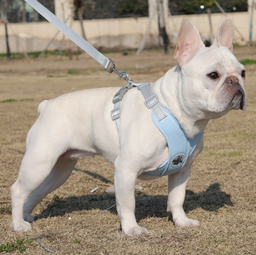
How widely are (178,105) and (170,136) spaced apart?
0.21 m

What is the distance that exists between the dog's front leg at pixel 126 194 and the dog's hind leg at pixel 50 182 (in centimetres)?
81

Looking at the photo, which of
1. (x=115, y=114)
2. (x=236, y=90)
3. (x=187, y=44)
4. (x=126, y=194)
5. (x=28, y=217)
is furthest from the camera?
(x=28, y=217)

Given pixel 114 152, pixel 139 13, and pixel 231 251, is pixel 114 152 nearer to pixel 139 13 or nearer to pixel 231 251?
pixel 231 251

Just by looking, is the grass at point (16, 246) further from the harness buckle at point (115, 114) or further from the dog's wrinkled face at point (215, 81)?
the dog's wrinkled face at point (215, 81)

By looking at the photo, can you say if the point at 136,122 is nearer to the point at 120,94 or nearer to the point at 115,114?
the point at 115,114

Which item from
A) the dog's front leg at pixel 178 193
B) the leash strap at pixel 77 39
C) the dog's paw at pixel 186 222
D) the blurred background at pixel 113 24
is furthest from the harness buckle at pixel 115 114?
the blurred background at pixel 113 24

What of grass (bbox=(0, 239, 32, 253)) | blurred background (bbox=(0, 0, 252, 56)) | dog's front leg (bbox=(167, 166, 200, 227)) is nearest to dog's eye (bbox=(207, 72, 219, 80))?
Answer: dog's front leg (bbox=(167, 166, 200, 227))

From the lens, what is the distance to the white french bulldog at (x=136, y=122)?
124 inches

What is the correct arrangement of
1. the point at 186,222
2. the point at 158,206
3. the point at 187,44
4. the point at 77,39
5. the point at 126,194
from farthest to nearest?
the point at 158,206, the point at 77,39, the point at 186,222, the point at 126,194, the point at 187,44

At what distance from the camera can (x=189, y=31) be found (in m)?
3.30

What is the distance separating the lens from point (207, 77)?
3137mm

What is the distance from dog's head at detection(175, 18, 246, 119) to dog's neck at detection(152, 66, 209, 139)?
28mm

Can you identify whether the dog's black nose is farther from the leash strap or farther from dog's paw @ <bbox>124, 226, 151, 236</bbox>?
dog's paw @ <bbox>124, 226, 151, 236</bbox>

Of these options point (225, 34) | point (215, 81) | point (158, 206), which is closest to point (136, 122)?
point (215, 81)
